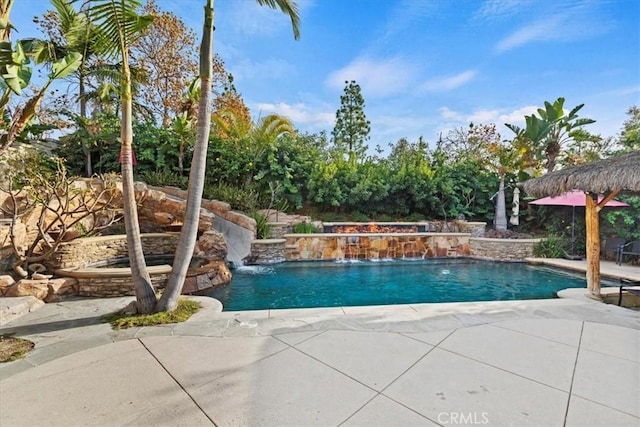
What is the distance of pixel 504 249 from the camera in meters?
10.3

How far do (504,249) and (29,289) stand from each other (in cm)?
1304

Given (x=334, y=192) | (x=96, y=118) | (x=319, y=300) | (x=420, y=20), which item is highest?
(x=420, y=20)

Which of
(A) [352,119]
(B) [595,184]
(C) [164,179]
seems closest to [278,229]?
(C) [164,179]

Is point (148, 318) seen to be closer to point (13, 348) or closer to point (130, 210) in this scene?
point (13, 348)

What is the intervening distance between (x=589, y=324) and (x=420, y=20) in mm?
7606

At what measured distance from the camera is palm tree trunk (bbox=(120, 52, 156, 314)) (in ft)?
12.6

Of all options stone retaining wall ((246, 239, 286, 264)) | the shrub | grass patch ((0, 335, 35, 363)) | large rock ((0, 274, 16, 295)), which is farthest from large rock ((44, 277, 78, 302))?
the shrub

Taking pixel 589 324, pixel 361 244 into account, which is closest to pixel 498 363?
pixel 589 324

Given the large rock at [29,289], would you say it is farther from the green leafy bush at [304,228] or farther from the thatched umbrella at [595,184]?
the thatched umbrella at [595,184]

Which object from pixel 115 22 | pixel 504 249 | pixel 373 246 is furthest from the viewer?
A: pixel 373 246

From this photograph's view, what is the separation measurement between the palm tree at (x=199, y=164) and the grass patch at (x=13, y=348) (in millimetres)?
1384

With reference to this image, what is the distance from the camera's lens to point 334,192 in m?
12.6

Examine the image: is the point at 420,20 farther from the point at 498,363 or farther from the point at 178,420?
the point at 178,420

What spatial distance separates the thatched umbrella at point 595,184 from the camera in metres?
4.97
